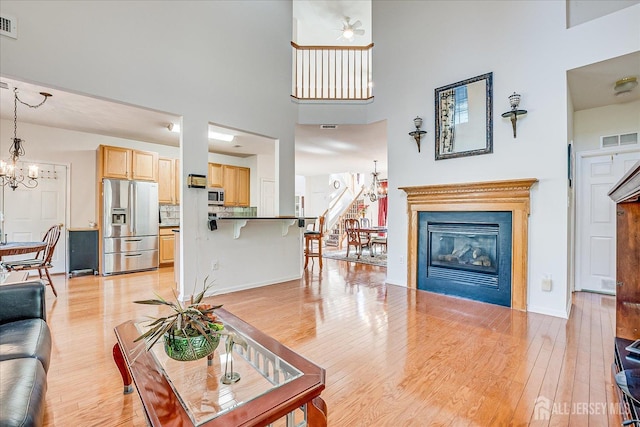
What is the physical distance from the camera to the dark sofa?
103cm

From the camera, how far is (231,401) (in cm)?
115

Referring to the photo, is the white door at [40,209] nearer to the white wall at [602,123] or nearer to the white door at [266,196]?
the white door at [266,196]

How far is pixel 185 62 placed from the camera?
→ 3814 mm

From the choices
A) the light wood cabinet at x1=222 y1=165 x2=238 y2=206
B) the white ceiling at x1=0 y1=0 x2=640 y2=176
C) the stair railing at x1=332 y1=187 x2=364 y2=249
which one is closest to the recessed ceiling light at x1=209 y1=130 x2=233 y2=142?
the white ceiling at x1=0 y1=0 x2=640 y2=176

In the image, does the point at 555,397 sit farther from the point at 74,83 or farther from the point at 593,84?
Answer: the point at 74,83

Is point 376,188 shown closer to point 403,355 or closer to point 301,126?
point 301,126

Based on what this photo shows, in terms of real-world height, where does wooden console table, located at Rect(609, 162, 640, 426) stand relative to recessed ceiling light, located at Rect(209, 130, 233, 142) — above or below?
below

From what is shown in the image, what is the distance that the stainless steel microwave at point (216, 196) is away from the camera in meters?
6.52

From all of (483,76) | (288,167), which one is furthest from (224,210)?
(483,76)

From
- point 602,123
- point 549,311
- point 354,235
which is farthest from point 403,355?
point 354,235

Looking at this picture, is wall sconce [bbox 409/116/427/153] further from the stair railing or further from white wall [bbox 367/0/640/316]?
the stair railing

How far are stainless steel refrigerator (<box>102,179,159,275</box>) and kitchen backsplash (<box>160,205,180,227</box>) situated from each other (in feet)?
1.60

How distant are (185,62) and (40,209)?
12.9ft

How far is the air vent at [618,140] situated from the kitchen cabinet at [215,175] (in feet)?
22.8
